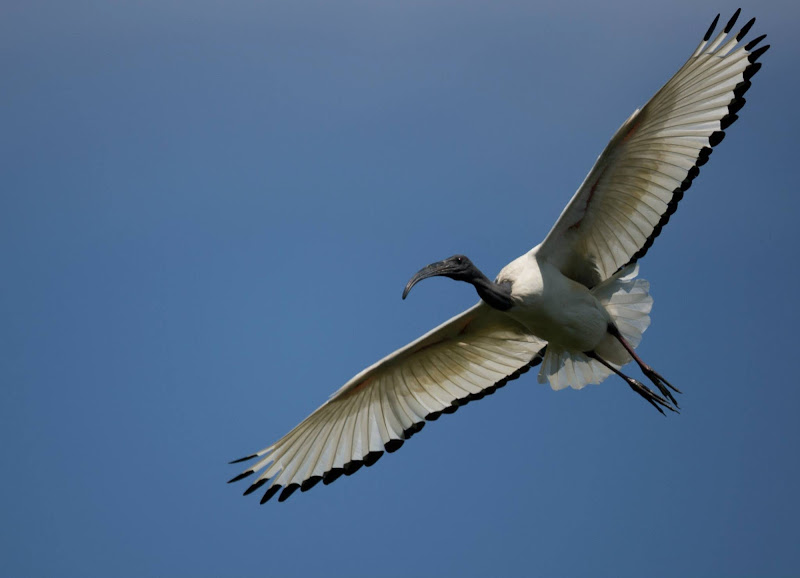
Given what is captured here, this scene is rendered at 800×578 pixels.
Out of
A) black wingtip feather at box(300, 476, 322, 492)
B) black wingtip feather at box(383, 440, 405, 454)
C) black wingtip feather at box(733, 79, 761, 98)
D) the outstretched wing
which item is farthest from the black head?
black wingtip feather at box(733, 79, 761, 98)

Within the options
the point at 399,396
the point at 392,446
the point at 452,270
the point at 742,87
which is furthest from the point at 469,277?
the point at 742,87

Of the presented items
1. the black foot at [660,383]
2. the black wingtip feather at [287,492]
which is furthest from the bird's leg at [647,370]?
the black wingtip feather at [287,492]

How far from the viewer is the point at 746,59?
296 inches

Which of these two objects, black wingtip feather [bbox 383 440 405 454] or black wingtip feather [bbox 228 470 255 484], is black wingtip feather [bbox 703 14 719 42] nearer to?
black wingtip feather [bbox 383 440 405 454]

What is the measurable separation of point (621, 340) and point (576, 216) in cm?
109

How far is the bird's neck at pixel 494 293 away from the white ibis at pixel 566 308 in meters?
0.01

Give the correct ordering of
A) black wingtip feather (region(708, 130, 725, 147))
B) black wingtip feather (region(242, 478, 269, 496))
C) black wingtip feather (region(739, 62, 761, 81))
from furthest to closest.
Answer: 1. black wingtip feather (region(242, 478, 269, 496))
2. black wingtip feather (region(708, 130, 725, 147))
3. black wingtip feather (region(739, 62, 761, 81))

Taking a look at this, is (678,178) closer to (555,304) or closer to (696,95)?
(696,95)

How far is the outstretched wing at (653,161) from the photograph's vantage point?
24.8 feet

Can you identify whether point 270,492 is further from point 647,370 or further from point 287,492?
point 647,370

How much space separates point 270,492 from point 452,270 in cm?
230

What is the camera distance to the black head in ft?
Result: 26.4

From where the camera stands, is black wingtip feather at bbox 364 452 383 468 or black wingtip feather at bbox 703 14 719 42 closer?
black wingtip feather at bbox 703 14 719 42

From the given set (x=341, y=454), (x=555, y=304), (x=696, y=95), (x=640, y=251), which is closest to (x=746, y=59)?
(x=696, y=95)
